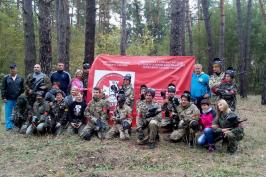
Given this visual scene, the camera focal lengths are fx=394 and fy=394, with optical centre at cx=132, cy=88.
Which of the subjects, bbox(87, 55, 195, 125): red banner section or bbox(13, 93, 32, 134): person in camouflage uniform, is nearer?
bbox(87, 55, 195, 125): red banner section

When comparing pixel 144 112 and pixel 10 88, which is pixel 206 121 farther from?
pixel 10 88

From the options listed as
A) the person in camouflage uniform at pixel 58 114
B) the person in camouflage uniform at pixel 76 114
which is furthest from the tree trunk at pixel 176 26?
the person in camouflage uniform at pixel 58 114

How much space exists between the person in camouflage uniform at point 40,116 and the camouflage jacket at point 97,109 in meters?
1.18

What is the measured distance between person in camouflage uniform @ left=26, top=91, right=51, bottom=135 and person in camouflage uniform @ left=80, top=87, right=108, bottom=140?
3.85ft

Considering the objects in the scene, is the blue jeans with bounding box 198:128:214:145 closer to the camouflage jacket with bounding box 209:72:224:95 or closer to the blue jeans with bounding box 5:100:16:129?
the camouflage jacket with bounding box 209:72:224:95

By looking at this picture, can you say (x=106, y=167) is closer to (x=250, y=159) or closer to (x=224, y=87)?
(x=250, y=159)

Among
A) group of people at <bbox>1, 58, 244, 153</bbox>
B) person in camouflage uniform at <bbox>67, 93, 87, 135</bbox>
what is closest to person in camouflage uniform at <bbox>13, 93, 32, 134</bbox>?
group of people at <bbox>1, 58, 244, 153</bbox>

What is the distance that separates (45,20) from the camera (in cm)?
1356

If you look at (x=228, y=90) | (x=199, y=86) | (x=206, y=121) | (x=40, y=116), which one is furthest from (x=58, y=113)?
(x=228, y=90)

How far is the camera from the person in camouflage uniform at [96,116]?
10305 mm

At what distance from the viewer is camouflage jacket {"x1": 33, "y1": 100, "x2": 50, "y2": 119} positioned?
10.9 meters

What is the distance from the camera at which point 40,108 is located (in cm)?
1098

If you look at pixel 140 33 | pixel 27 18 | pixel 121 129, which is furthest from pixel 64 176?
pixel 140 33

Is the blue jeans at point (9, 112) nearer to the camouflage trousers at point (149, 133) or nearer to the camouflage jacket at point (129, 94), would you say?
the camouflage jacket at point (129, 94)
